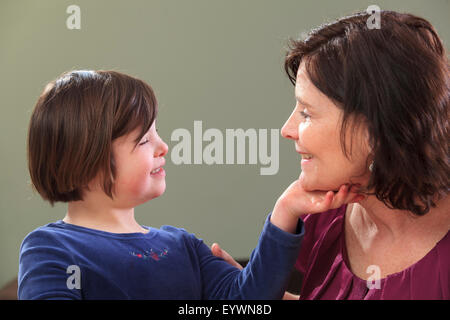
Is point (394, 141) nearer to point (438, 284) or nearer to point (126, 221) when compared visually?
point (438, 284)

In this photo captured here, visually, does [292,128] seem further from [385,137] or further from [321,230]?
[321,230]

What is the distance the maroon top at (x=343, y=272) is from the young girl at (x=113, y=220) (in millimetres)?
160

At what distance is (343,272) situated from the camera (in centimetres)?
131

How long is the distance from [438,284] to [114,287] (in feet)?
2.17

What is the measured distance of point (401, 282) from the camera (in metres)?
1.19

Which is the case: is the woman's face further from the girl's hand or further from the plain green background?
the plain green background

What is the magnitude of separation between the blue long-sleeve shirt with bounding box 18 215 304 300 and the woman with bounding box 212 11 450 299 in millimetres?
145

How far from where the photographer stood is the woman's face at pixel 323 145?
3.90 feet

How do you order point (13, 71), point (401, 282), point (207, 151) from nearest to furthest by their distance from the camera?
point (401, 282), point (207, 151), point (13, 71)

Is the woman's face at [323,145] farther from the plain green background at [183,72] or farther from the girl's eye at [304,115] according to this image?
the plain green background at [183,72]

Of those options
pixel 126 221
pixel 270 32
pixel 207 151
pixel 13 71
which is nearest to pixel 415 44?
pixel 126 221

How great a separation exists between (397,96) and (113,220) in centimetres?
70

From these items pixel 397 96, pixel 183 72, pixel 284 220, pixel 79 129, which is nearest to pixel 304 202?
pixel 284 220
